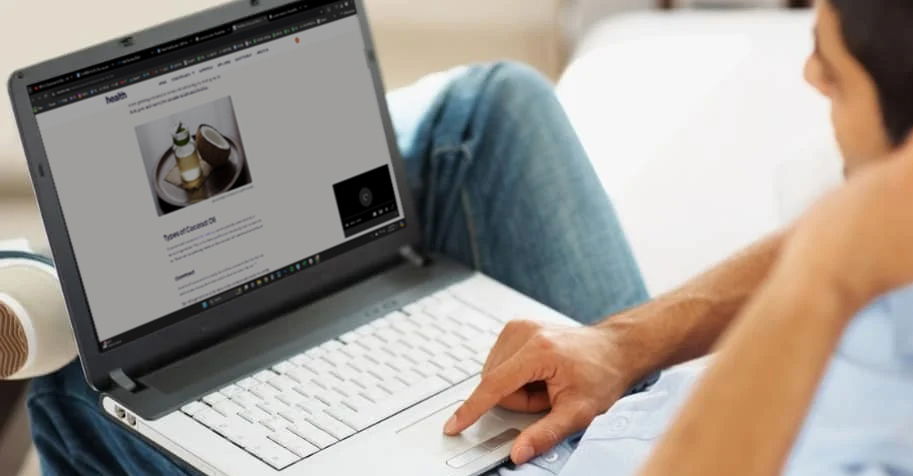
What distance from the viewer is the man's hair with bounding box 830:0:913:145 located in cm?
75

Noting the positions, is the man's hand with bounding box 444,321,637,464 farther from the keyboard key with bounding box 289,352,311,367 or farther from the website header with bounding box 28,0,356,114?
the website header with bounding box 28,0,356,114

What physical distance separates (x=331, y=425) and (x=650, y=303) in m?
0.33

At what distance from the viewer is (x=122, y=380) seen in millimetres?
1215

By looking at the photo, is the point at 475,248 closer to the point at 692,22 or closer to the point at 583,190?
the point at 583,190

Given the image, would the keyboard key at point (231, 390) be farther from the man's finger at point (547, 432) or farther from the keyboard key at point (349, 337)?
the man's finger at point (547, 432)

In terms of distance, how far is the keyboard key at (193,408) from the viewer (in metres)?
1.20

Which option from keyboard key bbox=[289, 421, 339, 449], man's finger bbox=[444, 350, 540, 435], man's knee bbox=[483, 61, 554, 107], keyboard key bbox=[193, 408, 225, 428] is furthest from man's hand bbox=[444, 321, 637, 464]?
man's knee bbox=[483, 61, 554, 107]

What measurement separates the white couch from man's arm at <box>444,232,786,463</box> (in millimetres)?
338

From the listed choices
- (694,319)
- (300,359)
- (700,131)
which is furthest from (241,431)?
(700,131)

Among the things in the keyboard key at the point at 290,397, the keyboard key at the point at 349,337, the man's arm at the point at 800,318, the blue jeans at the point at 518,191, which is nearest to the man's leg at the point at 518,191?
the blue jeans at the point at 518,191

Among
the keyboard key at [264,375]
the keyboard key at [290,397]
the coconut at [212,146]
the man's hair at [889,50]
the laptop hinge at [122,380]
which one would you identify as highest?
the man's hair at [889,50]

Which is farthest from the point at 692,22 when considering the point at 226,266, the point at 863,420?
the point at 863,420

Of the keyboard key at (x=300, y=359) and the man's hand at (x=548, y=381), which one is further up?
the keyboard key at (x=300, y=359)

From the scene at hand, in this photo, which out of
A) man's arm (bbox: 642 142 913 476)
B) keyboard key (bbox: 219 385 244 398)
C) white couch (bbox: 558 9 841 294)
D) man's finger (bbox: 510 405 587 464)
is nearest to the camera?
man's arm (bbox: 642 142 913 476)
